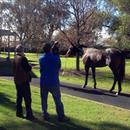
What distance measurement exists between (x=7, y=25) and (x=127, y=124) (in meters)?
33.4

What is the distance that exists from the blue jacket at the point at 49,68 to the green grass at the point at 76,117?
1.02m

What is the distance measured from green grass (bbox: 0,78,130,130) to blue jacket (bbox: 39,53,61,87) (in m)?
1.02

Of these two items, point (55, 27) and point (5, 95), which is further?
point (55, 27)

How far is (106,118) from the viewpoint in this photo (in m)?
11.3

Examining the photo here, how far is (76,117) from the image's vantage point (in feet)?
37.1

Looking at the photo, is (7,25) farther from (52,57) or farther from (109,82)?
(52,57)

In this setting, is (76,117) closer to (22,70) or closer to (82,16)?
(22,70)

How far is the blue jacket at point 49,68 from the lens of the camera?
34.3ft

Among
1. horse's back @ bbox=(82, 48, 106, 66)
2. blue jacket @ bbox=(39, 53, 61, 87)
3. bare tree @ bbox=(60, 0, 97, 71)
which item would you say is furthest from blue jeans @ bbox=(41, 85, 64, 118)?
bare tree @ bbox=(60, 0, 97, 71)

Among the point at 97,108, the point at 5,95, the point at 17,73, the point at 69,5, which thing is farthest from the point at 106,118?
the point at 69,5

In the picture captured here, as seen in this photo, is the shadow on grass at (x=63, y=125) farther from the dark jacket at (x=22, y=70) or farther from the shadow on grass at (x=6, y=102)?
the shadow on grass at (x=6, y=102)

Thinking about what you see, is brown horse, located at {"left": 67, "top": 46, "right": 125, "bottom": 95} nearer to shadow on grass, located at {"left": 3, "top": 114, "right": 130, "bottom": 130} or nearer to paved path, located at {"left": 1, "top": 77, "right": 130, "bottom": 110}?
paved path, located at {"left": 1, "top": 77, "right": 130, "bottom": 110}

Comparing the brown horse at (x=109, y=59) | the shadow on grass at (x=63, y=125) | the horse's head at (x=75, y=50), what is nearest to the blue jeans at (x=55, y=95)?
the shadow on grass at (x=63, y=125)

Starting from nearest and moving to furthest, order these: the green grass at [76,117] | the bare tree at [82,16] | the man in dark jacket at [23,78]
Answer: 1. the green grass at [76,117]
2. the man in dark jacket at [23,78]
3. the bare tree at [82,16]
